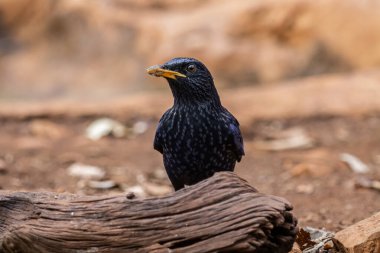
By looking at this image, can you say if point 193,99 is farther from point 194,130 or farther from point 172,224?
point 172,224

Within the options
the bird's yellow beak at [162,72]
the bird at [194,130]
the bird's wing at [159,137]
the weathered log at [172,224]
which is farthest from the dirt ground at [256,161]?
the weathered log at [172,224]

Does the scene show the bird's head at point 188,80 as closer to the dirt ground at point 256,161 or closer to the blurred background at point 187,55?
the dirt ground at point 256,161

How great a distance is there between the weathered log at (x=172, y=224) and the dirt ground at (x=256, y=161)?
6.19ft

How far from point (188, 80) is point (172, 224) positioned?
114 centimetres

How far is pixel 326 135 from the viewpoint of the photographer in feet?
30.0

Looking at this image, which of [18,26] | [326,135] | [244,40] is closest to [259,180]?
[326,135]

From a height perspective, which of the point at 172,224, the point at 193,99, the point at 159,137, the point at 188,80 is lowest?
the point at 172,224

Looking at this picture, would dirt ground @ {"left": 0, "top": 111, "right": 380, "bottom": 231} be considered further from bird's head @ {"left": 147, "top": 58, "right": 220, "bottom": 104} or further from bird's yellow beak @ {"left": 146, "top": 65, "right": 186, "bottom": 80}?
bird's yellow beak @ {"left": 146, "top": 65, "right": 186, "bottom": 80}

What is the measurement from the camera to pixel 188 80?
4254 millimetres

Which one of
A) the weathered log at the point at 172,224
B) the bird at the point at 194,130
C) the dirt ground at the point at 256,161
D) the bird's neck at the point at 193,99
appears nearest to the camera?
the weathered log at the point at 172,224

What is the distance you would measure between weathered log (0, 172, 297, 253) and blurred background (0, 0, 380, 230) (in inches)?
176

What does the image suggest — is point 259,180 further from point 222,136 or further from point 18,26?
point 18,26

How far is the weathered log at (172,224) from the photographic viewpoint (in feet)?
10.7

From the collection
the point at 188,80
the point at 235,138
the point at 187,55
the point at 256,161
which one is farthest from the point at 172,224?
the point at 187,55
